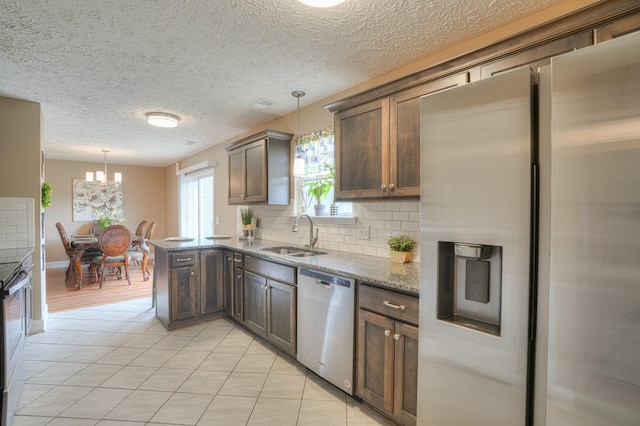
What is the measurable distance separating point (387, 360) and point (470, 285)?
723mm

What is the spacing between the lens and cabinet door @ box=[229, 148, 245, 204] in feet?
13.1

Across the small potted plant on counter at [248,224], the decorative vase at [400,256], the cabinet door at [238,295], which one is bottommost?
the cabinet door at [238,295]

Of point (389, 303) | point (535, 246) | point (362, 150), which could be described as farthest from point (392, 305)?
point (362, 150)

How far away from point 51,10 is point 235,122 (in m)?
2.44

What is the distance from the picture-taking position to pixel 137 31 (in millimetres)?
2053

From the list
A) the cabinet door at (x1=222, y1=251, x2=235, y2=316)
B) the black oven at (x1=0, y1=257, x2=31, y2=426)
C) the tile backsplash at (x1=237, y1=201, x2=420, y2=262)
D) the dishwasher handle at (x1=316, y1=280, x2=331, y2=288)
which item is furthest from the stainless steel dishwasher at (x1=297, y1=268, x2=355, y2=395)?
the black oven at (x1=0, y1=257, x2=31, y2=426)

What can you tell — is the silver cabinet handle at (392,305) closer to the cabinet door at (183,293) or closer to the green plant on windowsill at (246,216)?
the cabinet door at (183,293)

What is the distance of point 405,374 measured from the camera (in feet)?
5.68

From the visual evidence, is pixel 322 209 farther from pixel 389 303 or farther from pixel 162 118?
pixel 162 118

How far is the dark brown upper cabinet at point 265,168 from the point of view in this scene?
11.7 feet

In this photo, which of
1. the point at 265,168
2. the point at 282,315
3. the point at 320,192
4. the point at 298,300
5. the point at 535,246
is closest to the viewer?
the point at 535,246

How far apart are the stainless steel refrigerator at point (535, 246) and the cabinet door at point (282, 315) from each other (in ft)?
4.13

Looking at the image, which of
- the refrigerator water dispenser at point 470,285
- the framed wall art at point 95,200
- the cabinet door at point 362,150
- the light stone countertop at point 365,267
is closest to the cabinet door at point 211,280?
the light stone countertop at point 365,267

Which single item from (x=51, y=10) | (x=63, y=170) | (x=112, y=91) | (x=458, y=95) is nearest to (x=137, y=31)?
(x=51, y=10)
